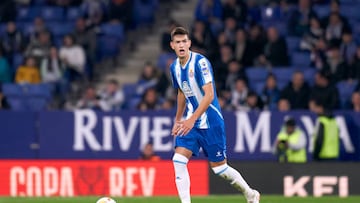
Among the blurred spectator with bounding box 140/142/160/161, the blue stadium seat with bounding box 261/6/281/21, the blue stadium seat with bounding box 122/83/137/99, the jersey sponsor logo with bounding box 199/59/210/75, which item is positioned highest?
the blue stadium seat with bounding box 261/6/281/21

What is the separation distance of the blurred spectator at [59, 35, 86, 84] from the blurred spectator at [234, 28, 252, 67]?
3.16m

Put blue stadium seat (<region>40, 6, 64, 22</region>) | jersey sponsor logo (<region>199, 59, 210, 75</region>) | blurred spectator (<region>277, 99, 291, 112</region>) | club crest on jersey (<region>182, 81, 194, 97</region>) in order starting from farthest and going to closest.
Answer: blue stadium seat (<region>40, 6, 64, 22</region>) → blurred spectator (<region>277, 99, 291, 112</region>) → club crest on jersey (<region>182, 81, 194, 97</region>) → jersey sponsor logo (<region>199, 59, 210, 75</region>)

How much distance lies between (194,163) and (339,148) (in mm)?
3211

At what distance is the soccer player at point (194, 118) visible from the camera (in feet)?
41.6

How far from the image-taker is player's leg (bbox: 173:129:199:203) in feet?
42.1

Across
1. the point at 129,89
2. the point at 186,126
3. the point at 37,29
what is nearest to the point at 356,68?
the point at 129,89

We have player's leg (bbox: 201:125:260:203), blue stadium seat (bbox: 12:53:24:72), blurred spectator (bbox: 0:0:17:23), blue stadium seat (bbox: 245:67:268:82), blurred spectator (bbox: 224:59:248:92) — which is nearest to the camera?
player's leg (bbox: 201:125:260:203)

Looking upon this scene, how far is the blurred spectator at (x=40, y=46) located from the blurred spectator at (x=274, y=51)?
4.40 m

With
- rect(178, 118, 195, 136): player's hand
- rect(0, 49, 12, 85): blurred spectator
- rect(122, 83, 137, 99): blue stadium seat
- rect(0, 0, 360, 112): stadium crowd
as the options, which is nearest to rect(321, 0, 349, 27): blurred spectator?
rect(0, 0, 360, 112): stadium crowd

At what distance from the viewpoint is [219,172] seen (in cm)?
1320

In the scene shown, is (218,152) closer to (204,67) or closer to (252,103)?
(204,67)

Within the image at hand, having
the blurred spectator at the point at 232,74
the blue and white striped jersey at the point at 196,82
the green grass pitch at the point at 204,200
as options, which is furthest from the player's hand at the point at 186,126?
the blurred spectator at the point at 232,74

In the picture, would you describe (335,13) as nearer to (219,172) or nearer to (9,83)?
(9,83)

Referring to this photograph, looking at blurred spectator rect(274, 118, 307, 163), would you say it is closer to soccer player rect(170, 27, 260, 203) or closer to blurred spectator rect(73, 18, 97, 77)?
blurred spectator rect(73, 18, 97, 77)
